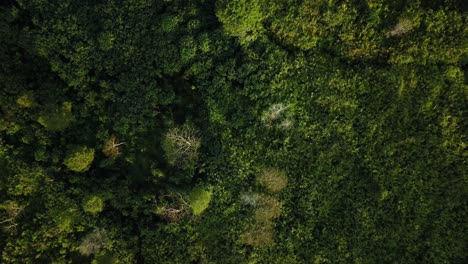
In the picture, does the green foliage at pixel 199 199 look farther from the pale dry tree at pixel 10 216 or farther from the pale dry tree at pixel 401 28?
the pale dry tree at pixel 401 28

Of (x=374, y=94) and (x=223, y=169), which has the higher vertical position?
(x=374, y=94)

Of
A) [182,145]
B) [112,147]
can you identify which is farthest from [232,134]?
[112,147]

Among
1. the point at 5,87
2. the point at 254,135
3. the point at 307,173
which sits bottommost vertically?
the point at 307,173

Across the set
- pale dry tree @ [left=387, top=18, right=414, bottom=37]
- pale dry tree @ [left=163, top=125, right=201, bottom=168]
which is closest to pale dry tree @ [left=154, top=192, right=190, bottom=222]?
pale dry tree @ [left=163, top=125, right=201, bottom=168]

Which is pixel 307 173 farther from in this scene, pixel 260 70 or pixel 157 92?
pixel 157 92

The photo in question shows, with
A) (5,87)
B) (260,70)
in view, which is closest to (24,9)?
(5,87)

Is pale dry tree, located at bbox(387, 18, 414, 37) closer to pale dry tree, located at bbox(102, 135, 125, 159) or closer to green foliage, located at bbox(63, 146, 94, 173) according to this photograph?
pale dry tree, located at bbox(102, 135, 125, 159)
